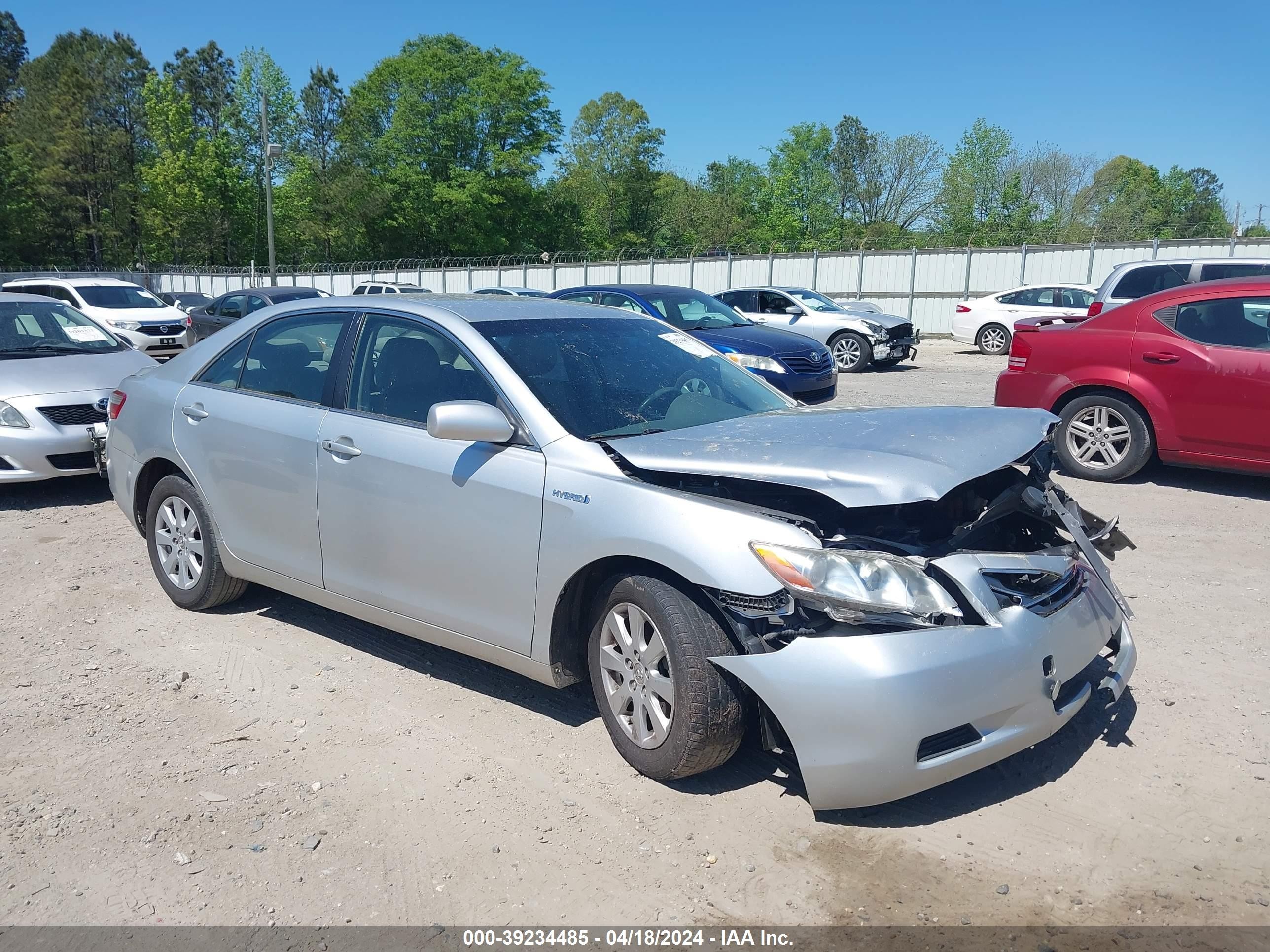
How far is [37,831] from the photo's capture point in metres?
3.17

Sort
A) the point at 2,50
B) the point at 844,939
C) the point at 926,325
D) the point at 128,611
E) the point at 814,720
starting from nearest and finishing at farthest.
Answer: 1. the point at 844,939
2. the point at 814,720
3. the point at 128,611
4. the point at 926,325
5. the point at 2,50

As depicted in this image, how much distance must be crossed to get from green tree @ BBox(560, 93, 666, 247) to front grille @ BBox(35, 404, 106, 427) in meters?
63.8

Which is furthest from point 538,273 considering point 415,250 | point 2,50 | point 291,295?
point 2,50

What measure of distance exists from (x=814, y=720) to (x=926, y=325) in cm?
2875

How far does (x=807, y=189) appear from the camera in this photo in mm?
69000

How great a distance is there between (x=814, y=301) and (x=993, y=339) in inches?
213

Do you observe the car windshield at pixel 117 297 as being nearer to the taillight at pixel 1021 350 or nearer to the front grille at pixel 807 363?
the front grille at pixel 807 363

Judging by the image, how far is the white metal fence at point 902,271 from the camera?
1051 inches

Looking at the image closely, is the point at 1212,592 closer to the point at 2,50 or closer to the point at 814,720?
the point at 814,720

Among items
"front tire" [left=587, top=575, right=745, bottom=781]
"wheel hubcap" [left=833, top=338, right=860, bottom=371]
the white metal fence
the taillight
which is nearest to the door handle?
"front tire" [left=587, top=575, right=745, bottom=781]

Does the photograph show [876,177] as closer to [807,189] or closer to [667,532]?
[807,189]

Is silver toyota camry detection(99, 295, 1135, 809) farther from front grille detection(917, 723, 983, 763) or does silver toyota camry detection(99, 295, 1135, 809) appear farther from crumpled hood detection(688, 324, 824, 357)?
crumpled hood detection(688, 324, 824, 357)

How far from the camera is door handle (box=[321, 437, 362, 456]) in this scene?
4125mm

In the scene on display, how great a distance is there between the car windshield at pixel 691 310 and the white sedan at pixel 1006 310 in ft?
30.8
